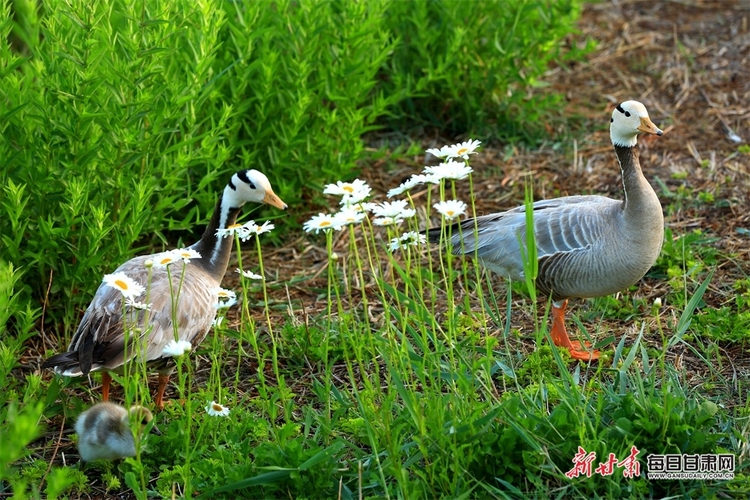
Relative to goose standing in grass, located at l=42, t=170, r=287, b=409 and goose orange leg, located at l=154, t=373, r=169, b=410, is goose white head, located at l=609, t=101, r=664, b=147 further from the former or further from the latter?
goose orange leg, located at l=154, t=373, r=169, b=410

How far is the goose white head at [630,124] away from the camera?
4.75 meters

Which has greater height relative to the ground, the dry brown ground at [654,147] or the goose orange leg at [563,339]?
the dry brown ground at [654,147]

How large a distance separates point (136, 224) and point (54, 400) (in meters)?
0.99

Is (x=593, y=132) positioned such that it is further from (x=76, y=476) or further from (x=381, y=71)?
(x=76, y=476)

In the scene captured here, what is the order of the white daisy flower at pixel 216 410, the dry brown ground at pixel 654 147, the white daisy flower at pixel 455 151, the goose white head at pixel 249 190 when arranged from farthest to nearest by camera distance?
the dry brown ground at pixel 654 147 < the goose white head at pixel 249 190 < the white daisy flower at pixel 216 410 < the white daisy flower at pixel 455 151

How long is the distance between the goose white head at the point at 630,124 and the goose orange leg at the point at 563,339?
95cm

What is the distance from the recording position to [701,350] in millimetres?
4637


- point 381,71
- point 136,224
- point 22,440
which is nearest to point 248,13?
point 136,224

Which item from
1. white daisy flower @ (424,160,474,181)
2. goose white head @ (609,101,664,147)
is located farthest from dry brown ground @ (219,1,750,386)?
white daisy flower @ (424,160,474,181)

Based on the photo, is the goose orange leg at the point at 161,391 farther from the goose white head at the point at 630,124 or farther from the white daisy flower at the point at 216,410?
the goose white head at the point at 630,124

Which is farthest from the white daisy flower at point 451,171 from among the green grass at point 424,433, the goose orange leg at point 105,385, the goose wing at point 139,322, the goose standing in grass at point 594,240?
the goose orange leg at point 105,385

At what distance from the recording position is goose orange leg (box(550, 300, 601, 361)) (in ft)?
15.3

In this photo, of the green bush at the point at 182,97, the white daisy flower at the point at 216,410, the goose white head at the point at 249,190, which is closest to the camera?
the white daisy flower at the point at 216,410

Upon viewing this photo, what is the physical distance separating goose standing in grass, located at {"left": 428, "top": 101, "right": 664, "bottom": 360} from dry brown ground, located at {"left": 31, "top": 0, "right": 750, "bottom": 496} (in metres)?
0.27
